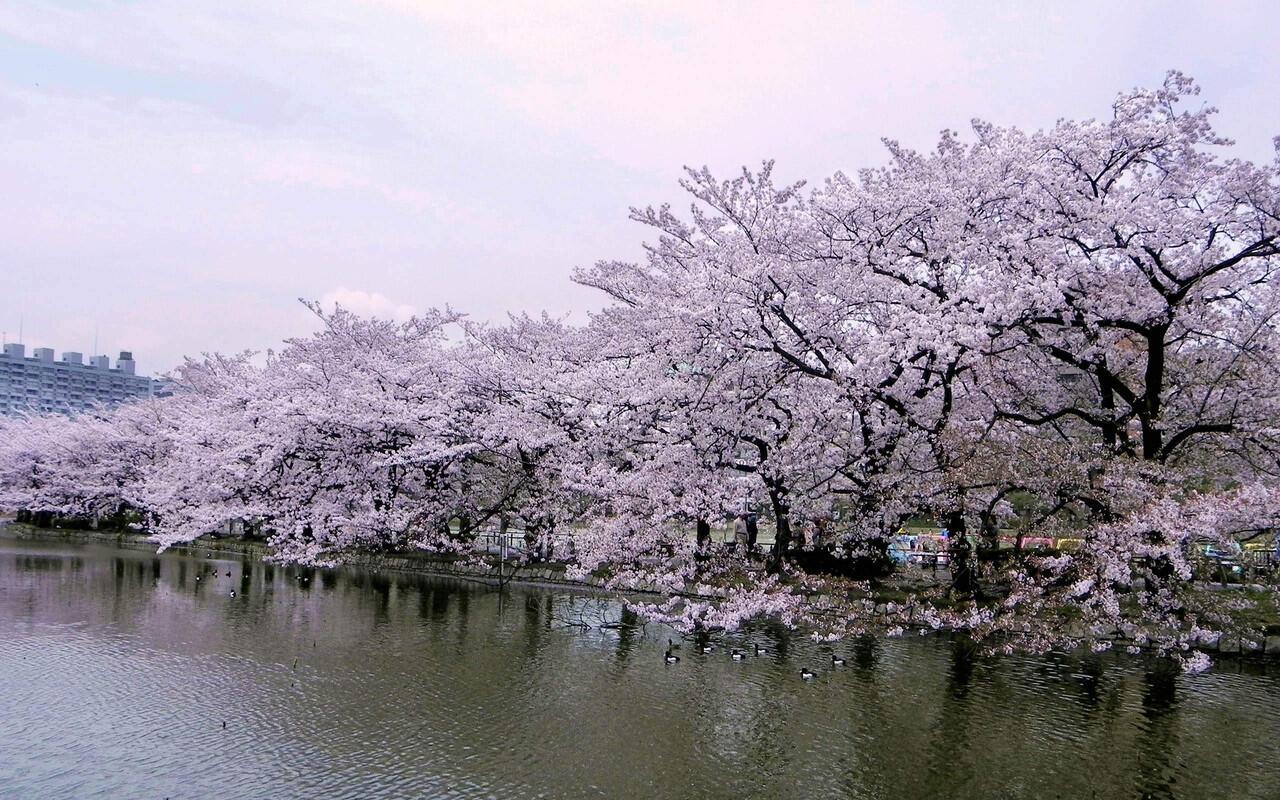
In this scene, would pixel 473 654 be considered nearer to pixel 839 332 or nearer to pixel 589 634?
pixel 589 634

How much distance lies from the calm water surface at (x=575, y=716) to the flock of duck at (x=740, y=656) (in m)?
0.17

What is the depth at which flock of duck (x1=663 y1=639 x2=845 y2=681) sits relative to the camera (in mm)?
13344

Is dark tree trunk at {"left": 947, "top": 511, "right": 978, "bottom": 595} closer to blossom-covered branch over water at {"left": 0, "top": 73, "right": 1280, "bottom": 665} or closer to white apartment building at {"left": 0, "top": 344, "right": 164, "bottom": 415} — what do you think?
blossom-covered branch over water at {"left": 0, "top": 73, "right": 1280, "bottom": 665}

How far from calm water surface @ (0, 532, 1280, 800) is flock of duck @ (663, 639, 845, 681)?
0.55ft

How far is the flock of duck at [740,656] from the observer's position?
13.3 m

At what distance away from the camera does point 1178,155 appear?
1443 centimetres

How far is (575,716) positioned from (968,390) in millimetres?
9083

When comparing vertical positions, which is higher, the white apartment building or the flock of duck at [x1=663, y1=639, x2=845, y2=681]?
the white apartment building

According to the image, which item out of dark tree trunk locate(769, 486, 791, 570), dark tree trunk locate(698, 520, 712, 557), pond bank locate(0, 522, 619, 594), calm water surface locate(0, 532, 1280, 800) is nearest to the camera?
calm water surface locate(0, 532, 1280, 800)

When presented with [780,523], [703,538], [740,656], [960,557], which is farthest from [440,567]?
[960,557]

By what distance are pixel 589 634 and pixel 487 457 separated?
10.0 metres

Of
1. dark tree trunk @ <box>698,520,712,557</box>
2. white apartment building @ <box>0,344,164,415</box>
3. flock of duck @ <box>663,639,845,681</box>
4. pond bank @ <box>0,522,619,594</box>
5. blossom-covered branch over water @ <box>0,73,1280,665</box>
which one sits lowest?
flock of duck @ <box>663,639,845,681</box>

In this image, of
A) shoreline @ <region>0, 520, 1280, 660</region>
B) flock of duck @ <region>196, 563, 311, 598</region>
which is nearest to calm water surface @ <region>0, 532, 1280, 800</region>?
shoreline @ <region>0, 520, 1280, 660</region>

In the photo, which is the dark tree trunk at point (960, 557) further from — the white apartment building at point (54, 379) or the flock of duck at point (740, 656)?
the white apartment building at point (54, 379)
